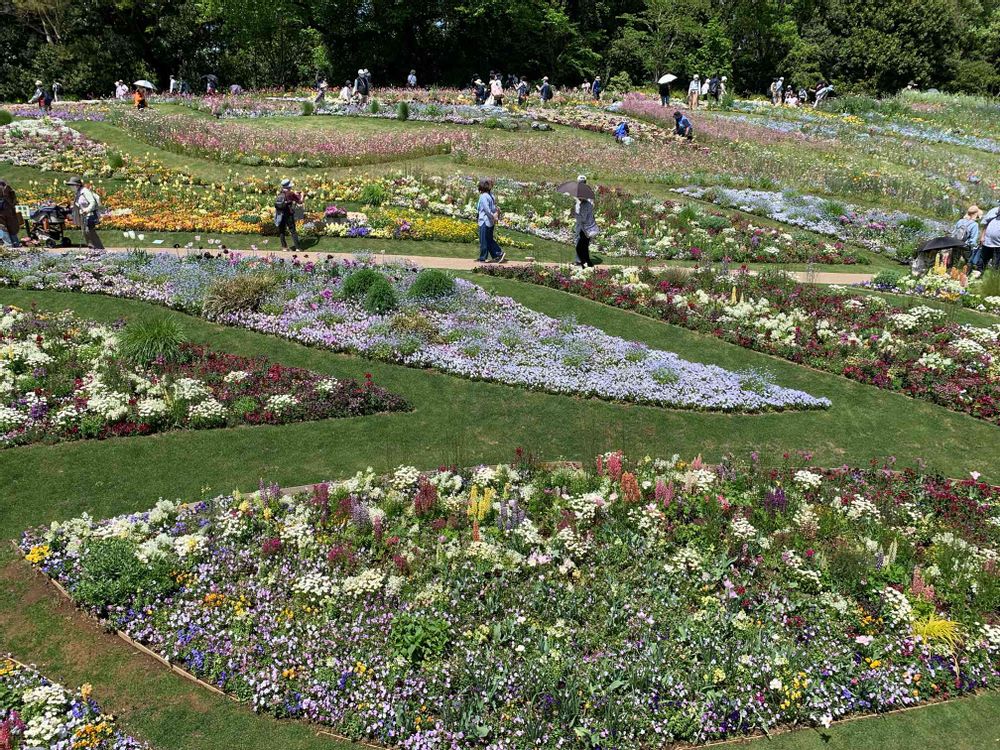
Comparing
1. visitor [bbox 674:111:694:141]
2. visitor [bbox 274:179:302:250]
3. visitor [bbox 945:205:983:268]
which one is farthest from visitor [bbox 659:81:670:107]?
visitor [bbox 274:179:302:250]

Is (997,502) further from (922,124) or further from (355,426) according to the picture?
(922,124)

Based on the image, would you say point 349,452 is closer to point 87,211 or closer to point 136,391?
point 136,391

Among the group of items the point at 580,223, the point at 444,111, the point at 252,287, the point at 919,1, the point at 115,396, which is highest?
the point at 919,1

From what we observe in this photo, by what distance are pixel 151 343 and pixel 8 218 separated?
840 cm

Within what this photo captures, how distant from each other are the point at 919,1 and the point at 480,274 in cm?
5919

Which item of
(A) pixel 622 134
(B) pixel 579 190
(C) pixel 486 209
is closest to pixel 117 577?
(C) pixel 486 209

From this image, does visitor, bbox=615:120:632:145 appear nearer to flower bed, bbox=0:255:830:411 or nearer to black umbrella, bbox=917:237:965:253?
black umbrella, bbox=917:237:965:253

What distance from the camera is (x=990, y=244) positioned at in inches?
675

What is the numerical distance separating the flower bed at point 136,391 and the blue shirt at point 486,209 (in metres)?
6.47

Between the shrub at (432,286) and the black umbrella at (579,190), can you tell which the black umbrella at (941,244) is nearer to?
the black umbrella at (579,190)

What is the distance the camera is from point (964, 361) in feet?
42.3

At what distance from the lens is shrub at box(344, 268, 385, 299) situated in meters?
14.4

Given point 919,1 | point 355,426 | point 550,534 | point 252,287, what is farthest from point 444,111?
point 919,1

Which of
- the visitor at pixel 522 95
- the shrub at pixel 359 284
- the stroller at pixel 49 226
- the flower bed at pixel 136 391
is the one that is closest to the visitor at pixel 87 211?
the stroller at pixel 49 226
